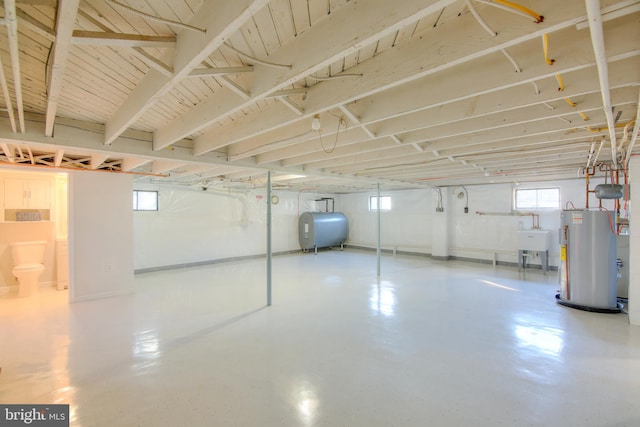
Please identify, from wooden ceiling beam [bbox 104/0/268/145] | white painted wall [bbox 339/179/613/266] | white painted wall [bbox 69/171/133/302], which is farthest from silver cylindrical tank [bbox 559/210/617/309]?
white painted wall [bbox 69/171/133/302]

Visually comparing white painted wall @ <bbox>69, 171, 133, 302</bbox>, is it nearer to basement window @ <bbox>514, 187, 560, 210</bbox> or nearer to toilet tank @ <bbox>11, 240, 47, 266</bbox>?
toilet tank @ <bbox>11, 240, 47, 266</bbox>

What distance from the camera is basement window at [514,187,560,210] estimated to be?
20.4 ft

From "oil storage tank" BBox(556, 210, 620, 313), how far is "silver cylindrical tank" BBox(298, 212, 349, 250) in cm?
581

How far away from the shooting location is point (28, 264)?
4.61 metres

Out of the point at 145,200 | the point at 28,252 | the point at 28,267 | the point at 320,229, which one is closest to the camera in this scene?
the point at 28,267

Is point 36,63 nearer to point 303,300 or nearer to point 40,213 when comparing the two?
point 303,300

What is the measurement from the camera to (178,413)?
189cm

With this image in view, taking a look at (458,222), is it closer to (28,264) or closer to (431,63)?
(431,63)

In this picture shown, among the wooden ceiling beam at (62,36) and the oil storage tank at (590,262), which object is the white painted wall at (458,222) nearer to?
the oil storage tank at (590,262)

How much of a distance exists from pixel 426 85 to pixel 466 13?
0.64m

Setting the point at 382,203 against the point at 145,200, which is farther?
the point at 382,203

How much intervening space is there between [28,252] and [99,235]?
5.01 ft

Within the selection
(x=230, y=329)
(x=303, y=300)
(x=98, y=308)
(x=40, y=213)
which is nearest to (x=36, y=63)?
(x=230, y=329)

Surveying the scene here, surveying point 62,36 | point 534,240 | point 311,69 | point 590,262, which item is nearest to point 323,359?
point 311,69
